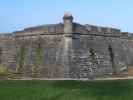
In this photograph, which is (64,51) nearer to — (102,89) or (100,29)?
(100,29)

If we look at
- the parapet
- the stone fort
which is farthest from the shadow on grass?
the parapet

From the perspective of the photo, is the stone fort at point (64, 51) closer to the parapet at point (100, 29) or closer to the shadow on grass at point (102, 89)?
the parapet at point (100, 29)

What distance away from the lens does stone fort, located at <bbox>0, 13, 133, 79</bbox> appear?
27094 millimetres

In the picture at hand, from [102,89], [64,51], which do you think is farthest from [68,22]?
[102,89]

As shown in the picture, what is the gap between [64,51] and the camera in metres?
27.2

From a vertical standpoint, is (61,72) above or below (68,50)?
below

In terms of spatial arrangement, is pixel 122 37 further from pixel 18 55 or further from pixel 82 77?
pixel 18 55

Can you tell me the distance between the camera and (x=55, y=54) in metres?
27.5

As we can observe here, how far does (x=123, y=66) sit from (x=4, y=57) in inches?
484

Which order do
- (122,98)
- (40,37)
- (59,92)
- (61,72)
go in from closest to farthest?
(122,98), (59,92), (61,72), (40,37)

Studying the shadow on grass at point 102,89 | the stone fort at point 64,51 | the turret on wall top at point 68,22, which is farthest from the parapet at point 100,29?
the shadow on grass at point 102,89

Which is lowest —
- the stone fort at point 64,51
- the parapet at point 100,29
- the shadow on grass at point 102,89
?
the shadow on grass at point 102,89

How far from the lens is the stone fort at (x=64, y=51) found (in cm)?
2709

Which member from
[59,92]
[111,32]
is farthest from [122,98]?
[111,32]
